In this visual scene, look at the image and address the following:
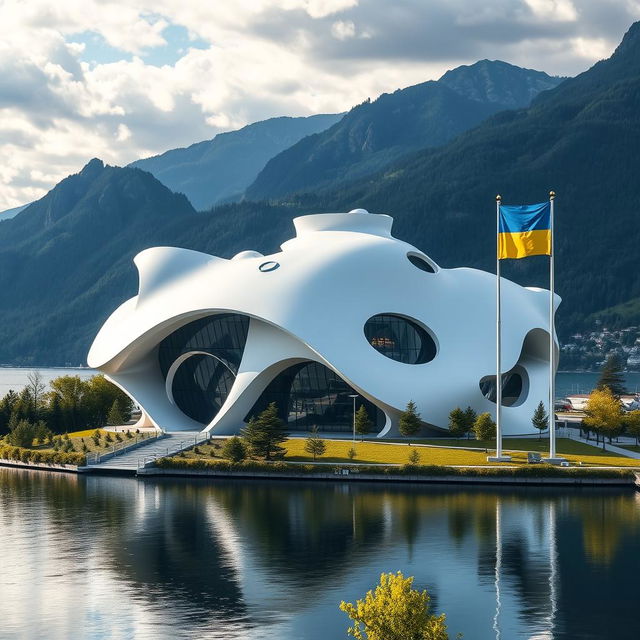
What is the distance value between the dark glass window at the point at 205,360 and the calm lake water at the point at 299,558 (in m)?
17.9

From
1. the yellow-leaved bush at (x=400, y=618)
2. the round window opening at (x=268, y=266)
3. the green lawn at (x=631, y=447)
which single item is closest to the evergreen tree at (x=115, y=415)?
the round window opening at (x=268, y=266)

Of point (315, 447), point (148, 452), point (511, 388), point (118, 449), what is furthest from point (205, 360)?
point (511, 388)

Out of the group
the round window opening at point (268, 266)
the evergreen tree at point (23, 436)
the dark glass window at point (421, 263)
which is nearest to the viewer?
the evergreen tree at point (23, 436)

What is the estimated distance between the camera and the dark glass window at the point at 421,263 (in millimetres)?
74500

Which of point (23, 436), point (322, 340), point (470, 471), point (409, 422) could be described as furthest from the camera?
point (23, 436)

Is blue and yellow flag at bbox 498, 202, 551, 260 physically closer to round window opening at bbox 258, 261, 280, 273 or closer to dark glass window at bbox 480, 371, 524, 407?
dark glass window at bbox 480, 371, 524, 407

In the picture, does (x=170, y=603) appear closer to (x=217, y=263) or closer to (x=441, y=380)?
(x=441, y=380)

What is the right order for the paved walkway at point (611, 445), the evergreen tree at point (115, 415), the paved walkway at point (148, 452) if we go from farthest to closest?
the evergreen tree at point (115, 415) < the paved walkway at point (611, 445) < the paved walkway at point (148, 452)

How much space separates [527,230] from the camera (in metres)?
58.1

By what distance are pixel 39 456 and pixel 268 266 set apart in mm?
19200

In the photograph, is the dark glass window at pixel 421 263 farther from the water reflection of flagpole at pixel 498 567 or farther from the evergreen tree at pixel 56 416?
the evergreen tree at pixel 56 416

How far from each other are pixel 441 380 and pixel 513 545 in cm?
2794

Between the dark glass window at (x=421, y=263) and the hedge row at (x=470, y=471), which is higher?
the dark glass window at (x=421, y=263)

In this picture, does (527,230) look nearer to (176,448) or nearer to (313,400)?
(313,400)
